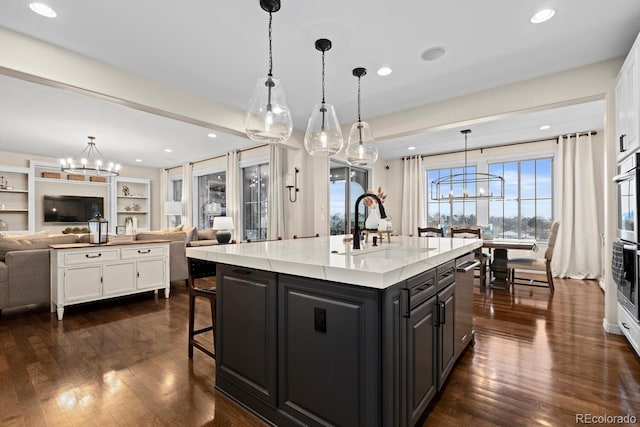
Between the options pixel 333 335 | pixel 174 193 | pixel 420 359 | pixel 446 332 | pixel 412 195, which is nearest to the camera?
pixel 333 335

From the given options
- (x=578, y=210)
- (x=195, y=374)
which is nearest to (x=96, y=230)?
(x=195, y=374)

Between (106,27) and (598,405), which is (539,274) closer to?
(598,405)

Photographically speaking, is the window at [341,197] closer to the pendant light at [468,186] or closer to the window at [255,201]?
the window at [255,201]

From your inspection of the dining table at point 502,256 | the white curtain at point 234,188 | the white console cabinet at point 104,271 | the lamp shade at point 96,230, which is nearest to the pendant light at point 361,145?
the dining table at point 502,256

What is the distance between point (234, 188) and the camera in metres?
Answer: 6.91

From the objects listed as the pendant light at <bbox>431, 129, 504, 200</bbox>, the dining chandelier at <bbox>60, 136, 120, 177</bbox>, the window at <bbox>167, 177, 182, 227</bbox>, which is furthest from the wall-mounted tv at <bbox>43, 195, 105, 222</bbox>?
the pendant light at <bbox>431, 129, 504, 200</bbox>

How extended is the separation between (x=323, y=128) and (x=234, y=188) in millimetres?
4647

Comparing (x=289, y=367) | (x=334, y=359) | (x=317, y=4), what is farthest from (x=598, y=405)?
(x=317, y=4)

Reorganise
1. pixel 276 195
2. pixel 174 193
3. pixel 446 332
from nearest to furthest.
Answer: pixel 446 332, pixel 276 195, pixel 174 193

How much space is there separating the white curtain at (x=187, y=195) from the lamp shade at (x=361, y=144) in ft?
20.7

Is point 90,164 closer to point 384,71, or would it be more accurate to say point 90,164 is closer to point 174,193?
point 174,193

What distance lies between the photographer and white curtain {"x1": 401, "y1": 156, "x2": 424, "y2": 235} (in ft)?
24.4

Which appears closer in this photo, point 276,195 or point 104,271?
point 104,271

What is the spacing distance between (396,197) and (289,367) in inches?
268
